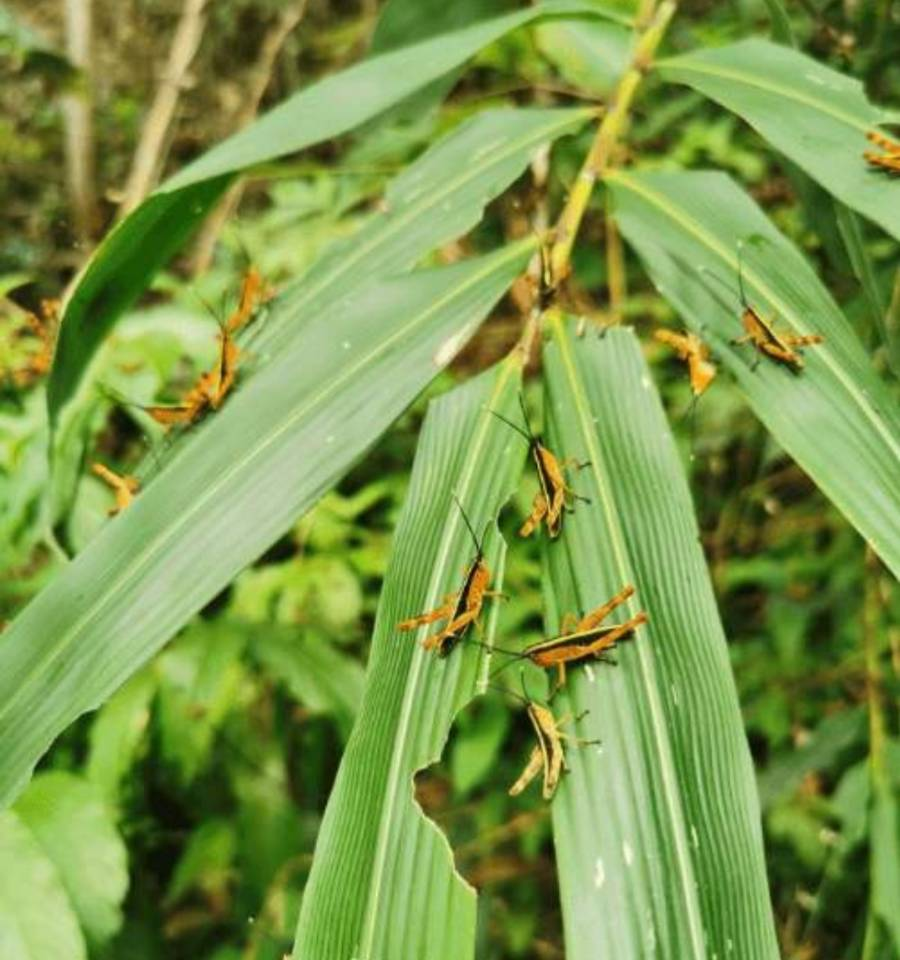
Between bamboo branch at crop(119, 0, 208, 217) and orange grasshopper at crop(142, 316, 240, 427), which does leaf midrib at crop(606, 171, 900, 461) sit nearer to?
orange grasshopper at crop(142, 316, 240, 427)

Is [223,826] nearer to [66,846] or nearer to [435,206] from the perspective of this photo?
[66,846]

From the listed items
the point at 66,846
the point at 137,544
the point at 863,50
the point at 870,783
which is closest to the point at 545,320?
the point at 137,544

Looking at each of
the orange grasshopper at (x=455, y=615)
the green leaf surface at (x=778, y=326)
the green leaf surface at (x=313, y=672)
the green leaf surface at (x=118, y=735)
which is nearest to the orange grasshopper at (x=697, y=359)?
the green leaf surface at (x=778, y=326)

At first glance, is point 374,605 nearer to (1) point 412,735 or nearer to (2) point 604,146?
(2) point 604,146

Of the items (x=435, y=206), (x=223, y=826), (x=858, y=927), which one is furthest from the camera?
(x=223, y=826)

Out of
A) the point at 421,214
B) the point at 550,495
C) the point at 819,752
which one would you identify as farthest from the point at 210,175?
the point at 819,752

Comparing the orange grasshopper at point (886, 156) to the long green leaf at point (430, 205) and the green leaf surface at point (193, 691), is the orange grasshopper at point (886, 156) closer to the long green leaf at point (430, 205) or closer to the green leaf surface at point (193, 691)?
the long green leaf at point (430, 205)
